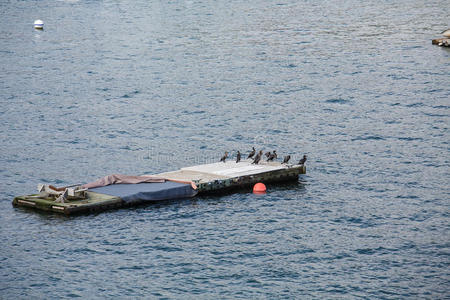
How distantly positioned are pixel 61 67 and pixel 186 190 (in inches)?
2995

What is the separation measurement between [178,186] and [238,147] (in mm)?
18831

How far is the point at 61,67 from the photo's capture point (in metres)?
129

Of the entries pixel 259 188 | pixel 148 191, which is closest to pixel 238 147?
pixel 259 188

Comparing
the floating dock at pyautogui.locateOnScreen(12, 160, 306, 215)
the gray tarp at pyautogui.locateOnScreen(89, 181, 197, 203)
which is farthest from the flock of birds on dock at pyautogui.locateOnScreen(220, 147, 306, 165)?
the gray tarp at pyautogui.locateOnScreen(89, 181, 197, 203)

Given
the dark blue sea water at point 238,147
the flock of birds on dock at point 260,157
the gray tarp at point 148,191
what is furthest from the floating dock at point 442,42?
the gray tarp at point 148,191

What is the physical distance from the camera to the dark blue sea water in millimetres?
46156

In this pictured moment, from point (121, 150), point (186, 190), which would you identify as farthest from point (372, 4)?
point (186, 190)

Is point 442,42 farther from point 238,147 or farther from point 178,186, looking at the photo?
point 178,186

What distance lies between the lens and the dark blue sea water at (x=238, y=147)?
151 feet

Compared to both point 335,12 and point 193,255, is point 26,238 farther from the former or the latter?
point 335,12

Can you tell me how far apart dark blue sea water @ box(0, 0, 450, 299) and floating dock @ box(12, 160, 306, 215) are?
42.2 inches

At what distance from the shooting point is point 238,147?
77.9 metres

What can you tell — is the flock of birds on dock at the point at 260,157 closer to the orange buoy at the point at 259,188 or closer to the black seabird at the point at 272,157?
the black seabird at the point at 272,157

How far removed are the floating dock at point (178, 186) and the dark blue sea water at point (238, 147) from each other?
3.52 feet
